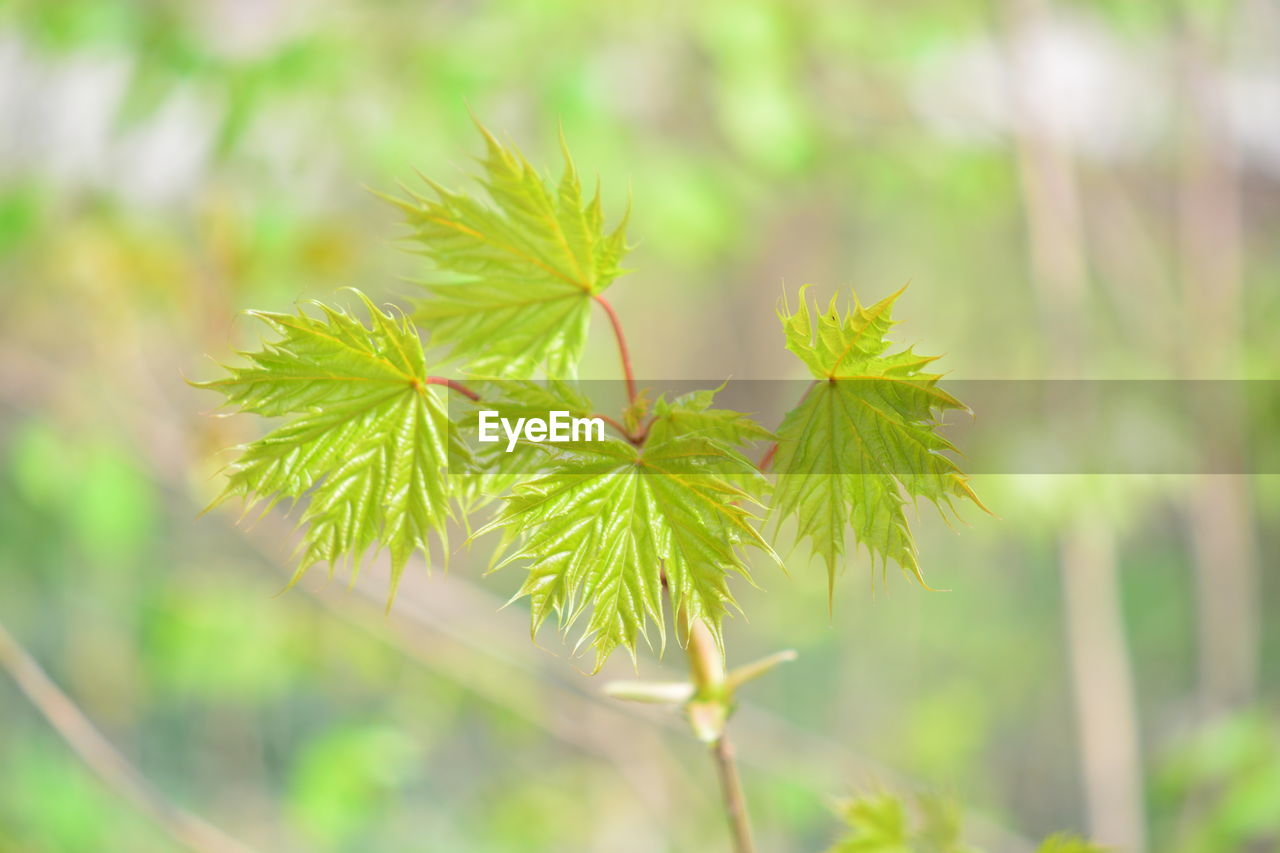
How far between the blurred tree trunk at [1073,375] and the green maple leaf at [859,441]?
0.91 metres

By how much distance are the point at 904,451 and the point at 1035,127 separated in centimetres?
94

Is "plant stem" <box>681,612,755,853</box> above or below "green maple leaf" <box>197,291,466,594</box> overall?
below

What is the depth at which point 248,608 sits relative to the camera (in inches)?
51.6

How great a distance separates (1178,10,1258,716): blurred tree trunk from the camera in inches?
45.3

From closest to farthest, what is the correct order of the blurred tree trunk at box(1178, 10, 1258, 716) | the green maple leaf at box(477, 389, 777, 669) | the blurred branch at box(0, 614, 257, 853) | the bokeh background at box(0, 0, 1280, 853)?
1. the green maple leaf at box(477, 389, 777, 669)
2. the blurred branch at box(0, 614, 257, 853)
3. the bokeh background at box(0, 0, 1280, 853)
4. the blurred tree trunk at box(1178, 10, 1258, 716)

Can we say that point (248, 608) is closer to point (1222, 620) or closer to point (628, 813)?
point (628, 813)

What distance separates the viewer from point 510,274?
0.93ft

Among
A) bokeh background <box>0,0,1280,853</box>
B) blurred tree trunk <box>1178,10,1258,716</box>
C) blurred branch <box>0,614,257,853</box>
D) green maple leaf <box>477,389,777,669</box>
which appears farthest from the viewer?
blurred tree trunk <box>1178,10,1258,716</box>

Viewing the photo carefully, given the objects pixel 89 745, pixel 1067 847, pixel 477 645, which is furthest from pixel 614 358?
pixel 1067 847

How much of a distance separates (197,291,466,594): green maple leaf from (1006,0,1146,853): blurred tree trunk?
3.13 ft

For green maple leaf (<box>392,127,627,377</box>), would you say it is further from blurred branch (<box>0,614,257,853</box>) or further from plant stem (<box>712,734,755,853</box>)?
blurred branch (<box>0,614,257,853</box>)

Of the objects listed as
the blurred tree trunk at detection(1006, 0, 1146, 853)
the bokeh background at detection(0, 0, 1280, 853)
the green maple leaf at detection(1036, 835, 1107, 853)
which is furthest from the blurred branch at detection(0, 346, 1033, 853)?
the green maple leaf at detection(1036, 835, 1107, 853)

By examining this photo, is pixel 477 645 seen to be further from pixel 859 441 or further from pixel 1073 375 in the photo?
pixel 859 441

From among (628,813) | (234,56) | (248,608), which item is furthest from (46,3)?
(628,813)
